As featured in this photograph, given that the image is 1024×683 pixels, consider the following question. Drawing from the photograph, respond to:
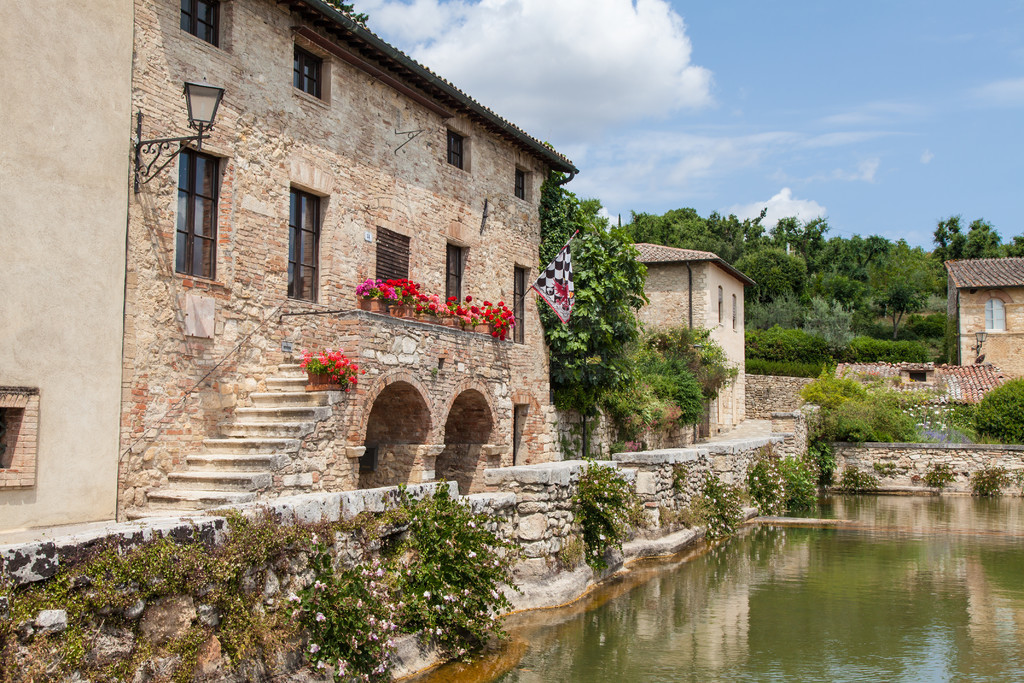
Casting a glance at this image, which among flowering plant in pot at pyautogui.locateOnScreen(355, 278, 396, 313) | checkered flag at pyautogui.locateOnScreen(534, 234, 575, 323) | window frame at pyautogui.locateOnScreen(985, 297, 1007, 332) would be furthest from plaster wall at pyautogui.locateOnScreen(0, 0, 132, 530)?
window frame at pyautogui.locateOnScreen(985, 297, 1007, 332)

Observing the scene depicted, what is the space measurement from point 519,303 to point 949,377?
21.8 meters

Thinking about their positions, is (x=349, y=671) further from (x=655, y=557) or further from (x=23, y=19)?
(x=655, y=557)

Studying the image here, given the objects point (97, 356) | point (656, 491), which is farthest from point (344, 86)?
point (656, 491)

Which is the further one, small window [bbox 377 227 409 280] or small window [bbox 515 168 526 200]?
small window [bbox 515 168 526 200]

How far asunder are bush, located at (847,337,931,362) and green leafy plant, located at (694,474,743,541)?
2729 centimetres

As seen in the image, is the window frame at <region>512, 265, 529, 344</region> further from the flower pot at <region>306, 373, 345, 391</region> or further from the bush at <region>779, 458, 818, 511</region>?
the bush at <region>779, 458, 818, 511</region>

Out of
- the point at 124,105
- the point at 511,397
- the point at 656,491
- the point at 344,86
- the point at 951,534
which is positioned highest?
the point at 344,86

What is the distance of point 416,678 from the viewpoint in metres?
7.16

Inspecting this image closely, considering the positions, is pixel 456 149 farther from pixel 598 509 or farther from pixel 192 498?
pixel 192 498

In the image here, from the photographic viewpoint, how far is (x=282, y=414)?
1076 cm

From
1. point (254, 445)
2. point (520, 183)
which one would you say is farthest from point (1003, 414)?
point (254, 445)

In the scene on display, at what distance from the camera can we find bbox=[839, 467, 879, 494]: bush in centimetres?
2597

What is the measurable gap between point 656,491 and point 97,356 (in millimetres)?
8629

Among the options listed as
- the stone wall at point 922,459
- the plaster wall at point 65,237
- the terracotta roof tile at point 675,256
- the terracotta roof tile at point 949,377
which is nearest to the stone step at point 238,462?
the plaster wall at point 65,237
